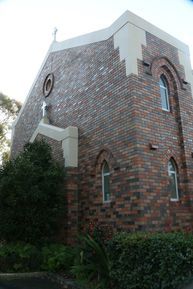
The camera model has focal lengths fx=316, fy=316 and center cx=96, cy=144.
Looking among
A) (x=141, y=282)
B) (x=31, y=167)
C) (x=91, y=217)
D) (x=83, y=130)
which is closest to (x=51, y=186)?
(x=31, y=167)

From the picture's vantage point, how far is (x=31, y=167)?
34.3 feet

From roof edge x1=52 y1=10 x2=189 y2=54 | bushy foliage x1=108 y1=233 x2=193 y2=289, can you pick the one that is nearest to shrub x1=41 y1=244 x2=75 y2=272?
bushy foliage x1=108 y1=233 x2=193 y2=289

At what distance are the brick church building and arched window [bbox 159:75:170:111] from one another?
1.3 inches

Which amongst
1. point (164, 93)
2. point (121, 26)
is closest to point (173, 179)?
point (164, 93)

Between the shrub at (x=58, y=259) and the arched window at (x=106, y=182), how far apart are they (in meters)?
1.98

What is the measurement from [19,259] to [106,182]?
3597 mm

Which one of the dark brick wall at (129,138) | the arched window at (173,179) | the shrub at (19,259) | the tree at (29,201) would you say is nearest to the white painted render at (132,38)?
the dark brick wall at (129,138)

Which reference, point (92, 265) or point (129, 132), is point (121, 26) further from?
point (92, 265)

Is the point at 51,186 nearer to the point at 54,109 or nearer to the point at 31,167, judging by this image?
the point at 31,167

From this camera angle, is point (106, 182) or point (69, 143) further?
point (69, 143)

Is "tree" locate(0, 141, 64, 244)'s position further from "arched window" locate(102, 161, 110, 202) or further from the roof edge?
the roof edge

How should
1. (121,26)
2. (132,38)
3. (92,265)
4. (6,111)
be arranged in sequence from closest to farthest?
(92,265)
(132,38)
(121,26)
(6,111)

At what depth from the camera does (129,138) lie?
923 centimetres

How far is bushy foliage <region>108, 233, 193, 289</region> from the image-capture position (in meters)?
6.25
